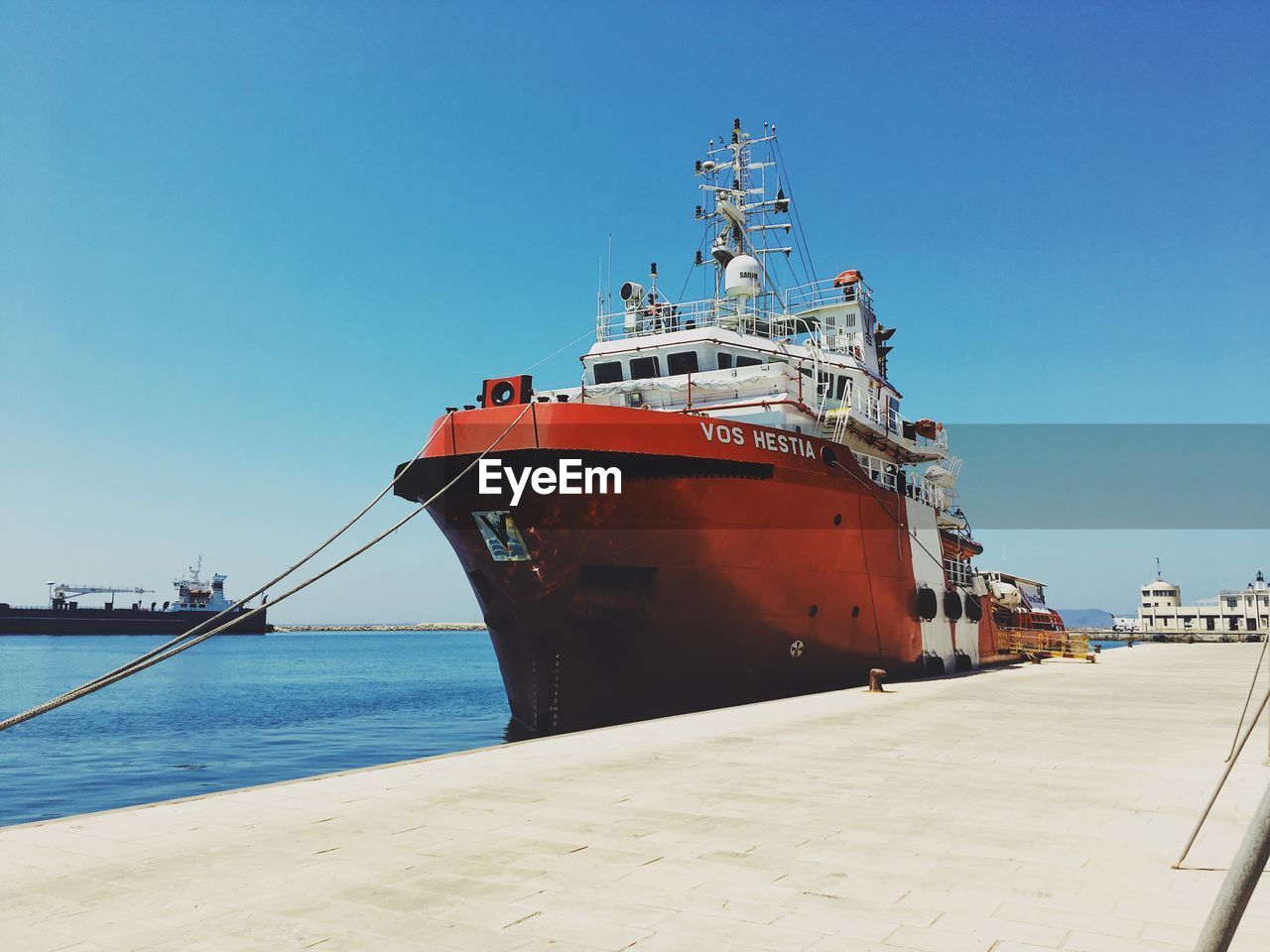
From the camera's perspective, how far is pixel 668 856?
18.6ft

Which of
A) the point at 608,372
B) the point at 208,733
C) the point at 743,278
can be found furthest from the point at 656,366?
the point at 208,733

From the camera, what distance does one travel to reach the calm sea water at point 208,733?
1609 cm

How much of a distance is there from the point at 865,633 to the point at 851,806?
1225 cm

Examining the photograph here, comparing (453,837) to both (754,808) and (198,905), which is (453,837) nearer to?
(198,905)

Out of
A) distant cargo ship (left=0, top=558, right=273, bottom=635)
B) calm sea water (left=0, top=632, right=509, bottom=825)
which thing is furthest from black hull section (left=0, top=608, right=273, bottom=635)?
calm sea water (left=0, top=632, right=509, bottom=825)

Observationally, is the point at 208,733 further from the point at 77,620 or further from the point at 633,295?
the point at 77,620

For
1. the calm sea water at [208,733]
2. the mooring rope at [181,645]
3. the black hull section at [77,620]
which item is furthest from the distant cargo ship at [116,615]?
the mooring rope at [181,645]

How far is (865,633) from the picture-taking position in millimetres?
18938

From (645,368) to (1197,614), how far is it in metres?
102

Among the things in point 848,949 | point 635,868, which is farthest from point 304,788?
point 848,949

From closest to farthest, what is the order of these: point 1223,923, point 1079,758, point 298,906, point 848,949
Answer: point 1223,923 < point 848,949 < point 298,906 < point 1079,758

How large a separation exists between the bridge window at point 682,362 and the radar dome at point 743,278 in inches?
192

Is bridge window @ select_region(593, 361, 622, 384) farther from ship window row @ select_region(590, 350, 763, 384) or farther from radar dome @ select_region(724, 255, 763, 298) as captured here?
radar dome @ select_region(724, 255, 763, 298)

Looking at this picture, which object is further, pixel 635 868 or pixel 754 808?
pixel 754 808
